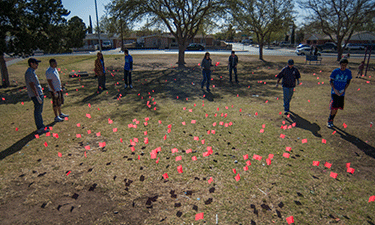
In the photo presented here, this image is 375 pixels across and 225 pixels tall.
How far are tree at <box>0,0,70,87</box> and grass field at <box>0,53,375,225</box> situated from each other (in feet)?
13.9

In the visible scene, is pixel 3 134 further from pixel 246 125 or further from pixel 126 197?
pixel 246 125

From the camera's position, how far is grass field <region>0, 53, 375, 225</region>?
134 inches

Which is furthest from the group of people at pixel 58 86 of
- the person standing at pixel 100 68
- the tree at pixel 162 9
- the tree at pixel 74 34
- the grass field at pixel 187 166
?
the tree at pixel 162 9

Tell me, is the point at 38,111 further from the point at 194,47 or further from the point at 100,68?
the point at 194,47

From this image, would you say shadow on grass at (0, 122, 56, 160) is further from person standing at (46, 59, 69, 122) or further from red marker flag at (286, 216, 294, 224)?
red marker flag at (286, 216, 294, 224)

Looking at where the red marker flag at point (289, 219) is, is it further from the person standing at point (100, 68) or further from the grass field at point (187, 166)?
the person standing at point (100, 68)

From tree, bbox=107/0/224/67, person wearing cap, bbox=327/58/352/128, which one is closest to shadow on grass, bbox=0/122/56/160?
person wearing cap, bbox=327/58/352/128

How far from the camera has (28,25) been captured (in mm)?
11188

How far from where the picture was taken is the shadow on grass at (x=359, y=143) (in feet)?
17.1

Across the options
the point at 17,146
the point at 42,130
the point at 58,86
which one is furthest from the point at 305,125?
the point at 17,146

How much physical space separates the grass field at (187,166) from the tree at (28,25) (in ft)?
13.9

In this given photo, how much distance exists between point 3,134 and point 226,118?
6804 mm

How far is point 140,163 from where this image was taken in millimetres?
4727

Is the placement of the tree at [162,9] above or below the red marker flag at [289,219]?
above
